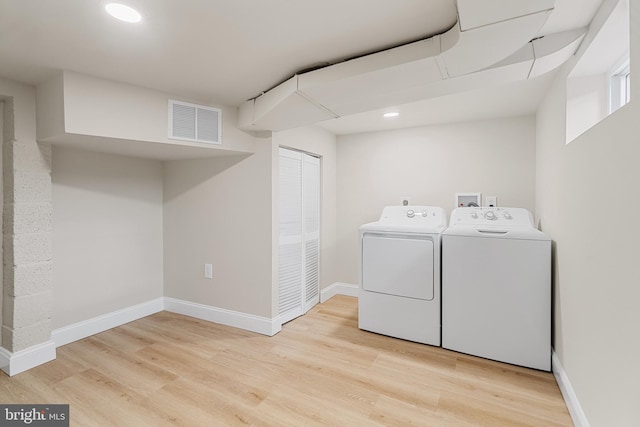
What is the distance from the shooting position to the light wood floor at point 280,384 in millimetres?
1640

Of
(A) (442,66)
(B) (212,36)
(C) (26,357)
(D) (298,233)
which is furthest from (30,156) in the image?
(A) (442,66)

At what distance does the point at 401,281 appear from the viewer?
2.55 metres

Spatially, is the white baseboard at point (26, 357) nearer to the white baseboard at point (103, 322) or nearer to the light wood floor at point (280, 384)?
the light wood floor at point (280, 384)

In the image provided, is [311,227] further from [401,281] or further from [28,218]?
[28,218]

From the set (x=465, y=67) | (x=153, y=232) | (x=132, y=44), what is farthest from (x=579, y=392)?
(x=153, y=232)

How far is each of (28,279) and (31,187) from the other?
0.66m

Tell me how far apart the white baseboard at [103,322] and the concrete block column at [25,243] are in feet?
0.93

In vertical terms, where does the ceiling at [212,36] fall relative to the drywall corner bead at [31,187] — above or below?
above

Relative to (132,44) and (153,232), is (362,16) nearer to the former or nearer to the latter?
(132,44)

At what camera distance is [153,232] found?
3.21 m

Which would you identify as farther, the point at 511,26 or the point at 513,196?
the point at 513,196

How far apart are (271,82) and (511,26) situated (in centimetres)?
148

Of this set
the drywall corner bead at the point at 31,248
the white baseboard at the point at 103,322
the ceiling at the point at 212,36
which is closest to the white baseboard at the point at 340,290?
the white baseboard at the point at 103,322

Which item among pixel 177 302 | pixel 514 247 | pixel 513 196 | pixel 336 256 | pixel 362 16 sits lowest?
pixel 177 302
